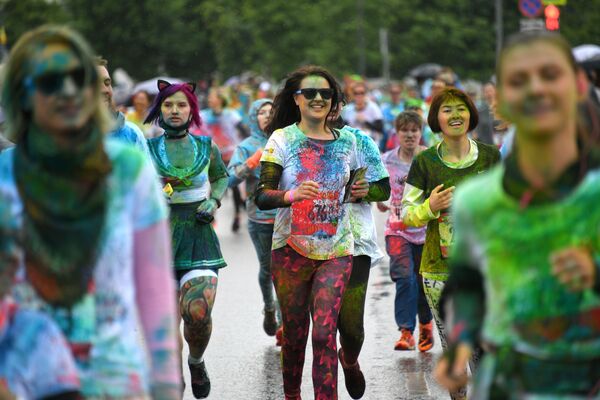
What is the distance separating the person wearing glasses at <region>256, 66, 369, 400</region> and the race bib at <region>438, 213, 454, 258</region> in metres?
0.52

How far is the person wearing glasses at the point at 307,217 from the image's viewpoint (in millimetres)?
7688

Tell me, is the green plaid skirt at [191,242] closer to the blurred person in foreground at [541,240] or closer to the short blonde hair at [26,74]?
the short blonde hair at [26,74]

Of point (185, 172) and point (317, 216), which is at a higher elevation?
point (185, 172)

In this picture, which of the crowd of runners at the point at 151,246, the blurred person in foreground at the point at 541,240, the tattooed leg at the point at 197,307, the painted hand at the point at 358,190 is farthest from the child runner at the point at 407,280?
the blurred person in foreground at the point at 541,240

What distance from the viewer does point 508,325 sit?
384 centimetres

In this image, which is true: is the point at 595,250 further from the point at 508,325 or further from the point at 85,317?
the point at 85,317

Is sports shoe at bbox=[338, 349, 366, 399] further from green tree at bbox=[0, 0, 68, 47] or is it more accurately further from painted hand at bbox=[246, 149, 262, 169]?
green tree at bbox=[0, 0, 68, 47]

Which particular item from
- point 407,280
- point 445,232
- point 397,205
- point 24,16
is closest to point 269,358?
point 407,280

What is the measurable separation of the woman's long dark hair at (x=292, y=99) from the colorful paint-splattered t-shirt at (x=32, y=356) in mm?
4310

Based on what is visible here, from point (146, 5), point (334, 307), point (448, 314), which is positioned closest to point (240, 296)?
point (334, 307)

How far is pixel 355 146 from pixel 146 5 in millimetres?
45680

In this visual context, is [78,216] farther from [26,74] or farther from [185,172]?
[185,172]

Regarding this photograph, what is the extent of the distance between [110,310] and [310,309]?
13.4 ft

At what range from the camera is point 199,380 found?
28.2 ft
